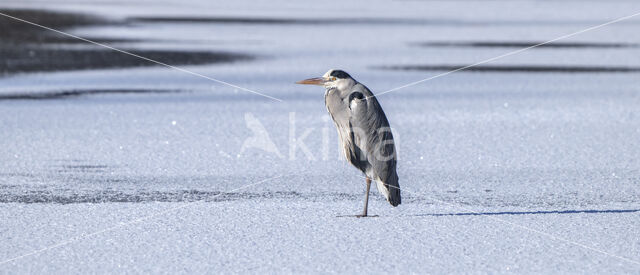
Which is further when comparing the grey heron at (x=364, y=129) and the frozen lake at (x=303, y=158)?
the grey heron at (x=364, y=129)

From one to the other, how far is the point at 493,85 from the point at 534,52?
3076 millimetres

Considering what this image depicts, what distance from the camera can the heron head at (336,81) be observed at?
464 centimetres

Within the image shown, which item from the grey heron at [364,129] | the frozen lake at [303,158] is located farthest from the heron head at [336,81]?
the frozen lake at [303,158]

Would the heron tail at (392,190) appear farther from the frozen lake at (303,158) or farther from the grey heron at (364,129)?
the frozen lake at (303,158)

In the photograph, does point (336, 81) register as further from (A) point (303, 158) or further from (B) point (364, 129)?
(A) point (303, 158)

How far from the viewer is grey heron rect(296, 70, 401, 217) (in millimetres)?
4551

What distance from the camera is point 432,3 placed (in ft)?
67.7

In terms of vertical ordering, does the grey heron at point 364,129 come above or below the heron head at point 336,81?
below

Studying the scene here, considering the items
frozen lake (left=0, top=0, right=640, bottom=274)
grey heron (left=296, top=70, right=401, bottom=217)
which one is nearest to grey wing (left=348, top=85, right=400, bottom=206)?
grey heron (left=296, top=70, right=401, bottom=217)

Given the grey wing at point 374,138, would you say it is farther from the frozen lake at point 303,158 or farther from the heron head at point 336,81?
the frozen lake at point 303,158

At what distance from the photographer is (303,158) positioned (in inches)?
254

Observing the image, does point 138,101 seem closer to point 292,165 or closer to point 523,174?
point 292,165

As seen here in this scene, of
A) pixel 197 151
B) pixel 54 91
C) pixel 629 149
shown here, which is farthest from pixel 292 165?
pixel 54 91

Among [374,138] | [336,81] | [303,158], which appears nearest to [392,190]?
[374,138]
